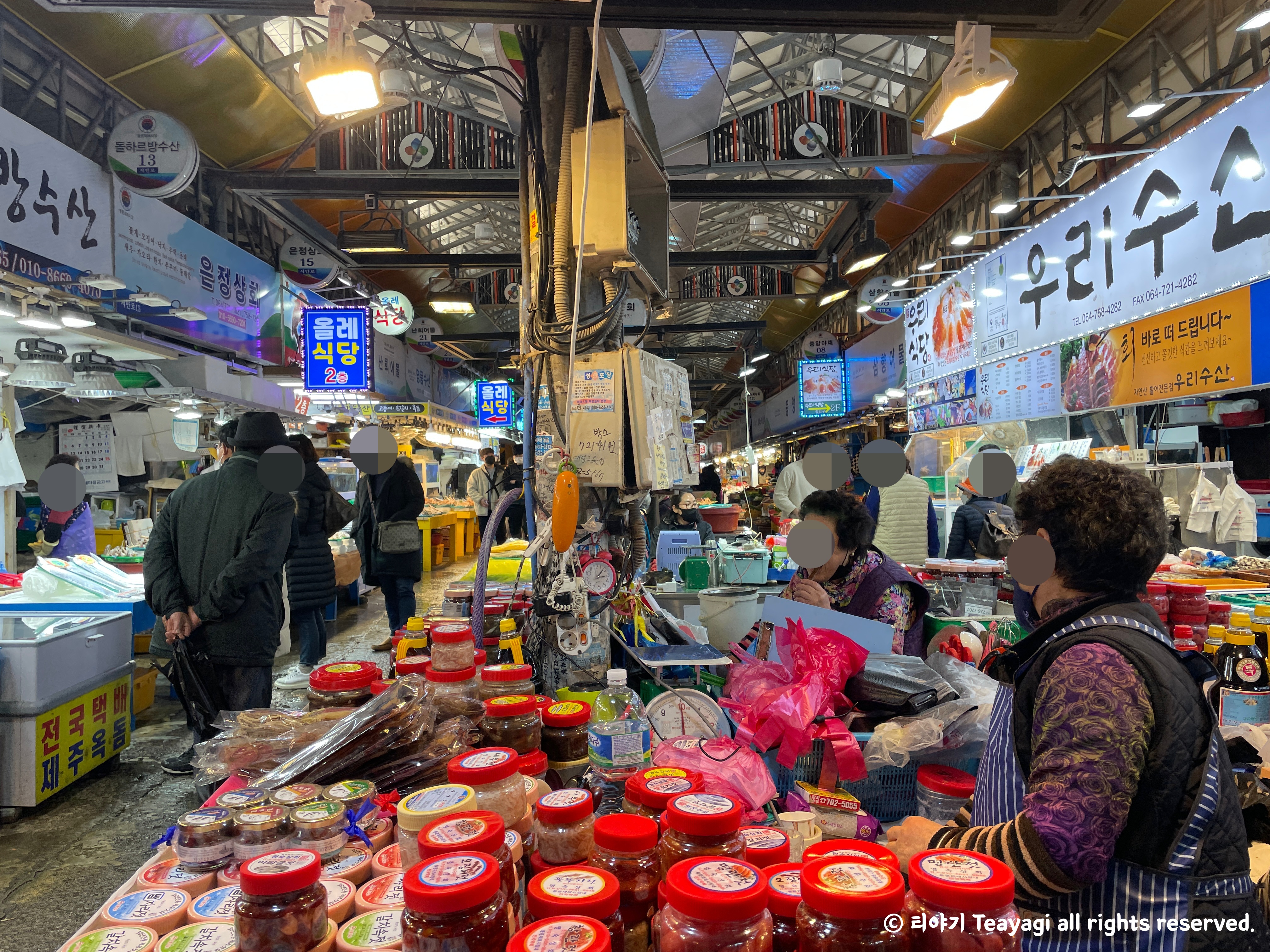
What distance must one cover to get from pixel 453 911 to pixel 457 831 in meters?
0.22

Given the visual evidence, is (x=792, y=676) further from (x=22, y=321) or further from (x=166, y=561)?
(x=22, y=321)

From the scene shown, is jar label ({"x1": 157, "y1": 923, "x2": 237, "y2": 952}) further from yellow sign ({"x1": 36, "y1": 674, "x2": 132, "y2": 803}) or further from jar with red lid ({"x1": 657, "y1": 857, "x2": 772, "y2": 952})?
yellow sign ({"x1": 36, "y1": 674, "x2": 132, "y2": 803})

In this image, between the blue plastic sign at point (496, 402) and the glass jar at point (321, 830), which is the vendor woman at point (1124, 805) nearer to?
the glass jar at point (321, 830)

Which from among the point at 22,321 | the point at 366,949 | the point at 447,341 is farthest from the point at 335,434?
the point at 366,949

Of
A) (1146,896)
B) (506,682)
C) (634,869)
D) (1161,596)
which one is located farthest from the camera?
(1161,596)

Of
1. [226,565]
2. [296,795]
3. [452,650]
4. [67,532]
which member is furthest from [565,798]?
[67,532]

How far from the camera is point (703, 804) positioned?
1133mm

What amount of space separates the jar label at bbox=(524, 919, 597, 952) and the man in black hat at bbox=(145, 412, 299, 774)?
3.27 metres

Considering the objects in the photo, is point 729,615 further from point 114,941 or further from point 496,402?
point 496,402

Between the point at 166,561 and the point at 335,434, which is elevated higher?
the point at 335,434

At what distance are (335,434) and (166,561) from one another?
629cm

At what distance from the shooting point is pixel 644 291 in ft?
11.9

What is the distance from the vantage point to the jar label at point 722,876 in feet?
2.89

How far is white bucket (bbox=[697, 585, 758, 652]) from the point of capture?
4.34 m
